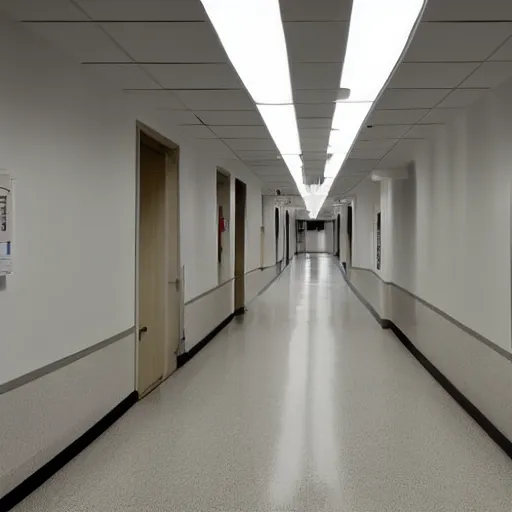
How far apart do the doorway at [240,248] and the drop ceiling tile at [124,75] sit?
20.9ft

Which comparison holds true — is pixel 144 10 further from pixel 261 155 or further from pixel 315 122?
pixel 261 155

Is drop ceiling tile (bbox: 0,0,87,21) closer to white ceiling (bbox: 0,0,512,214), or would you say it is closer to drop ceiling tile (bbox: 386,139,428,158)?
white ceiling (bbox: 0,0,512,214)

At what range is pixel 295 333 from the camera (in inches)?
322

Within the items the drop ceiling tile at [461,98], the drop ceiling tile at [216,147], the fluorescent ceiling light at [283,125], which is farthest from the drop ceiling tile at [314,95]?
the drop ceiling tile at [216,147]

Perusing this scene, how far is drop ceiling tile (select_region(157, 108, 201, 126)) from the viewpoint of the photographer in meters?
4.95

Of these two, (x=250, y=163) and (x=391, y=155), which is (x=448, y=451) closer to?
(x=391, y=155)

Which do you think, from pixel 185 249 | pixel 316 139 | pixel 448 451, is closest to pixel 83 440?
pixel 448 451

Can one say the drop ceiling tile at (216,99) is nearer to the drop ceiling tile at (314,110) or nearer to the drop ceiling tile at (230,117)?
the drop ceiling tile at (230,117)

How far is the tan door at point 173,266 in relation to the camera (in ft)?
18.7

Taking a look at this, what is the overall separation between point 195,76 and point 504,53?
1909mm

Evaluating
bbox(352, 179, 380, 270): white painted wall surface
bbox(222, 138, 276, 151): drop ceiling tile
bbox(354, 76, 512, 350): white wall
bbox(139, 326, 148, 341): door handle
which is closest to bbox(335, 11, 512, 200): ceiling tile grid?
bbox(354, 76, 512, 350): white wall

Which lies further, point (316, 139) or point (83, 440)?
point (316, 139)

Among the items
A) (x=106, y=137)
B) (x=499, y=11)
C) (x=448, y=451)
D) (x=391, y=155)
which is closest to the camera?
(x=499, y=11)

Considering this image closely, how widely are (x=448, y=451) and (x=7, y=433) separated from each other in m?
2.65
